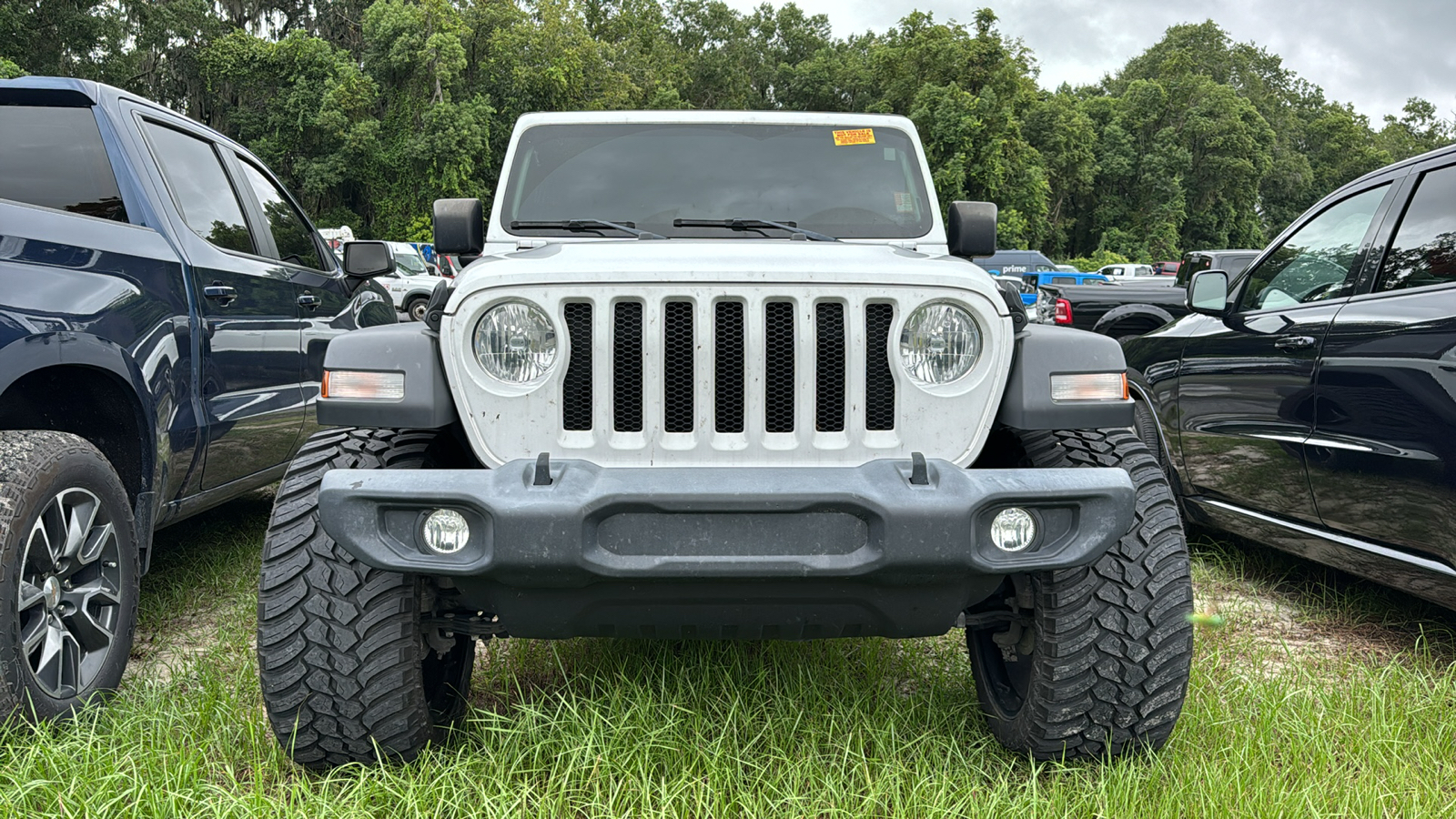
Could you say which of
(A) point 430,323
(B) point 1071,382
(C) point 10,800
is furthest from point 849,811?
(C) point 10,800

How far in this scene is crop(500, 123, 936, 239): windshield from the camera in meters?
3.43

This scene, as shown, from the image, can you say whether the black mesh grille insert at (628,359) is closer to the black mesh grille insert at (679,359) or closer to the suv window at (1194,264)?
the black mesh grille insert at (679,359)

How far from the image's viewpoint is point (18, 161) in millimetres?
3168

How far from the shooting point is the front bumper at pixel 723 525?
75.7 inches

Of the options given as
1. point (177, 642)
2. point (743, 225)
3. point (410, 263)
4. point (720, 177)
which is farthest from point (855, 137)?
point (410, 263)

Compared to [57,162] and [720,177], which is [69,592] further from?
[720,177]

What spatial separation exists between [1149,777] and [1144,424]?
2788 millimetres

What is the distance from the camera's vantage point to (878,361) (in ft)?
7.27

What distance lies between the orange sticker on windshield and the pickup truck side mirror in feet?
1.51

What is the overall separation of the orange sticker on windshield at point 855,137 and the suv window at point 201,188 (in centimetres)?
233

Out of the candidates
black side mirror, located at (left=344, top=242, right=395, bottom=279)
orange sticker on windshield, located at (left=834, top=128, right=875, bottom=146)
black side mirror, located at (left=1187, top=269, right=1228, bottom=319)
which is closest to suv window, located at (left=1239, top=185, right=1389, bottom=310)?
black side mirror, located at (left=1187, top=269, right=1228, bottom=319)

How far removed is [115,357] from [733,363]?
1.81 metres

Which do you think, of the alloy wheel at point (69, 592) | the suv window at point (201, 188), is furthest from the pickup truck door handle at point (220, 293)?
the alloy wheel at point (69, 592)

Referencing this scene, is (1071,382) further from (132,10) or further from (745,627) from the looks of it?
(132,10)
